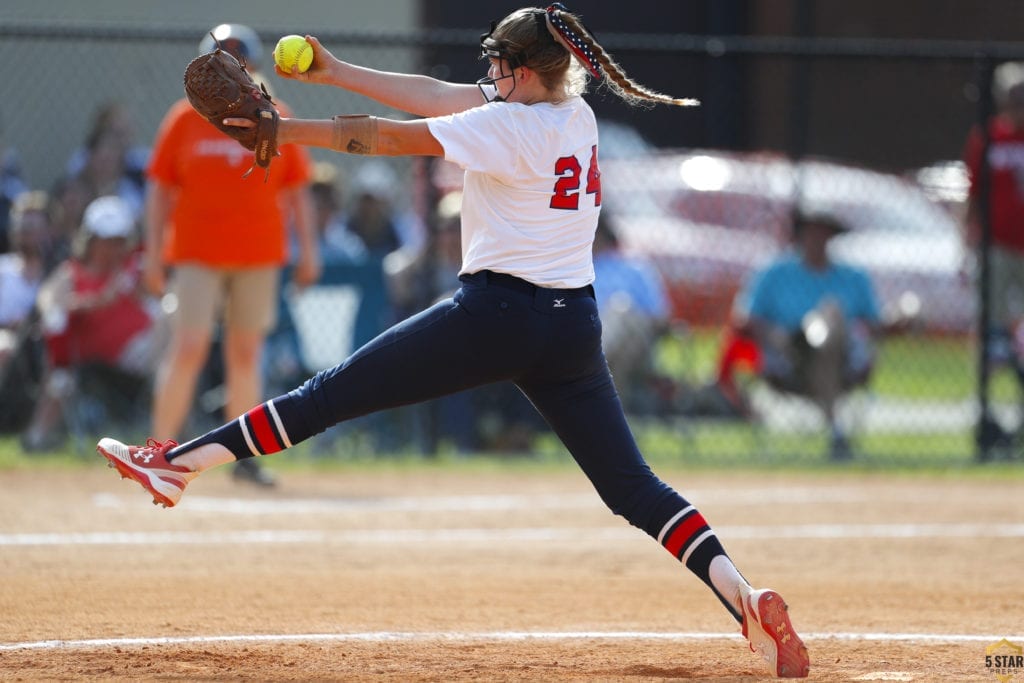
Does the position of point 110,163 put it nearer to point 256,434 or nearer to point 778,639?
point 256,434

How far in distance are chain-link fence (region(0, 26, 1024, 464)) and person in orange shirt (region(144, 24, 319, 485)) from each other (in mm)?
1471

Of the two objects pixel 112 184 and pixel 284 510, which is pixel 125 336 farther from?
pixel 284 510

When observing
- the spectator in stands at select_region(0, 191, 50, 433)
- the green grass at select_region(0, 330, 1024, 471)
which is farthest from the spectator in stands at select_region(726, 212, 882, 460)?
the spectator in stands at select_region(0, 191, 50, 433)

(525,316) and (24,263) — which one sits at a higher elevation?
(525,316)

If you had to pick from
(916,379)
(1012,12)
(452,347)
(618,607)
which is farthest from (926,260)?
(452,347)

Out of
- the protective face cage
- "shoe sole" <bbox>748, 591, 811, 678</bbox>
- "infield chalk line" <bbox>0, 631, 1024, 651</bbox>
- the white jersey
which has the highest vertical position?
the protective face cage

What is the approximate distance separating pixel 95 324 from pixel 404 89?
5.64 meters

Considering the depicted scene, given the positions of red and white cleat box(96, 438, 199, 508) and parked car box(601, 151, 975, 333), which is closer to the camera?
red and white cleat box(96, 438, 199, 508)

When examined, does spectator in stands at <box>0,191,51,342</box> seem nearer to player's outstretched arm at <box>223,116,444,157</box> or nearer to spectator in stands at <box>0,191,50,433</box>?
spectator in stands at <box>0,191,50,433</box>

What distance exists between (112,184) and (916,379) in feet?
26.1

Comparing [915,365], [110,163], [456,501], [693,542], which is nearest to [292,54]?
[693,542]

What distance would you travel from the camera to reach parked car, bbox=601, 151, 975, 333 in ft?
50.6

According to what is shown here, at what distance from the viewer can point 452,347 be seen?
4.70m

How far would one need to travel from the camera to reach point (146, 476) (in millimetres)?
4977
